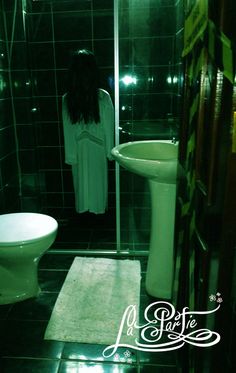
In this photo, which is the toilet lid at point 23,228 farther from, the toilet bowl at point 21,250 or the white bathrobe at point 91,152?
the white bathrobe at point 91,152

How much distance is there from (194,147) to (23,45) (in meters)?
1.90

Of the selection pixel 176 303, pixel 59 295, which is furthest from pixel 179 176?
pixel 59 295

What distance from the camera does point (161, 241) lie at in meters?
1.85

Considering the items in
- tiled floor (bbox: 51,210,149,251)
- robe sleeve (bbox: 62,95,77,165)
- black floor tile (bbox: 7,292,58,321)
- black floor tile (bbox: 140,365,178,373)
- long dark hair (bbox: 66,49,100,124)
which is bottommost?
black floor tile (bbox: 140,365,178,373)

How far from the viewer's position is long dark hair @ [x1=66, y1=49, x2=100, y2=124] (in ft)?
8.17

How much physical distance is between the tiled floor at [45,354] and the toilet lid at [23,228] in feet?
1.49

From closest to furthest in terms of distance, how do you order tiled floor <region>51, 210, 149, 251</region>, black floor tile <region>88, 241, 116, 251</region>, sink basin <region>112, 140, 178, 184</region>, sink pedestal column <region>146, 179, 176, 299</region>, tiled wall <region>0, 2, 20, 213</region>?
1. sink basin <region>112, 140, 178, 184</region>
2. sink pedestal column <region>146, 179, 176, 299</region>
3. tiled wall <region>0, 2, 20, 213</region>
4. tiled floor <region>51, 210, 149, 251</region>
5. black floor tile <region>88, 241, 116, 251</region>

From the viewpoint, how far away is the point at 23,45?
2.40 meters

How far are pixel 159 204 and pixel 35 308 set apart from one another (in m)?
0.93

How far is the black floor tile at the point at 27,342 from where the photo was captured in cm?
152

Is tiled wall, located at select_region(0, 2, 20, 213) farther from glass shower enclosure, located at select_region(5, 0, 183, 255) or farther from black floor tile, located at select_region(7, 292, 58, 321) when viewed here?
black floor tile, located at select_region(7, 292, 58, 321)

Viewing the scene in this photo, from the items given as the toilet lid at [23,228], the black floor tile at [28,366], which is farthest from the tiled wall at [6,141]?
the black floor tile at [28,366]

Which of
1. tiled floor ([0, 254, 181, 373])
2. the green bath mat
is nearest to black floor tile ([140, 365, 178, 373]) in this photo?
tiled floor ([0, 254, 181, 373])

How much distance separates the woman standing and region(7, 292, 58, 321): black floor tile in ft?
3.41
